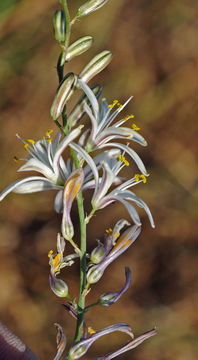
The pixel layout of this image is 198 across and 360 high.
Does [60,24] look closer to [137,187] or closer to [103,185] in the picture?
[103,185]

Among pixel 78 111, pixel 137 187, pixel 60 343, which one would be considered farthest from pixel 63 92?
pixel 137 187

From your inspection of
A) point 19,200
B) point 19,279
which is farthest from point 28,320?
point 19,200

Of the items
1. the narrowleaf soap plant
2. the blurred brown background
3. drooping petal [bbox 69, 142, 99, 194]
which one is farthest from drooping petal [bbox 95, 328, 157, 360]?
the blurred brown background

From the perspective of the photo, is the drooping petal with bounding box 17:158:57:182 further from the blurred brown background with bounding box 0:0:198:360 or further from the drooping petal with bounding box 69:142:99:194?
the blurred brown background with bounding box 0:0:198:360

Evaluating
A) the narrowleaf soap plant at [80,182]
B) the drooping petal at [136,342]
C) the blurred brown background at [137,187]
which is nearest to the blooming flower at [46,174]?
the narrowleaf soap plant at [80,182]

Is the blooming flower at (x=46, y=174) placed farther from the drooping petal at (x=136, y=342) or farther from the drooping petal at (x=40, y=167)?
the drooping petal at (x=136, y=342)

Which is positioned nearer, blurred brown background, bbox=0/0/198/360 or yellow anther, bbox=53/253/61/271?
yellow anther, bbox=53/253/61/271
